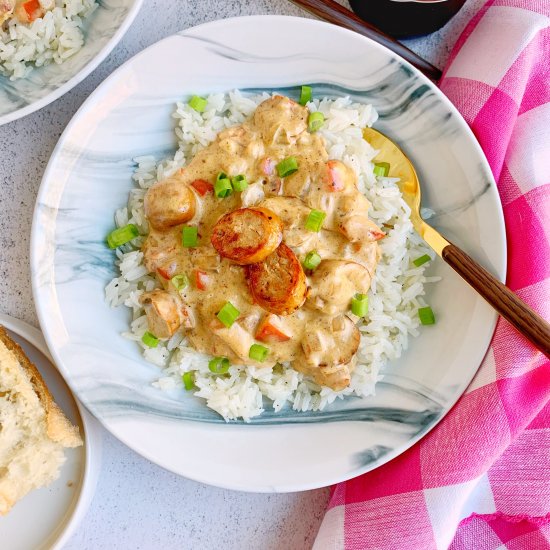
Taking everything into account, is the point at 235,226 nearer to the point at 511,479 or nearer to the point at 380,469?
the point at 380,469

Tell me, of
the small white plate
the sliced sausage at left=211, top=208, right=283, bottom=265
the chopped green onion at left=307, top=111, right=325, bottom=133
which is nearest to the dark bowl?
the chopped green onion at left=307, top=111, right=325, bottom=133

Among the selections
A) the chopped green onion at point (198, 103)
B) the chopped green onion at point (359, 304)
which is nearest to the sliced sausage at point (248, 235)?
the chopped green onion at point (359, 304)

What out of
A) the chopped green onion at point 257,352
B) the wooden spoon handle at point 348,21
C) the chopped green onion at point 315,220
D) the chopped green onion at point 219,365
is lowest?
the chopped green onion at point 219,365

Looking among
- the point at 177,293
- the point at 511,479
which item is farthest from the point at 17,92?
the point at 511,479

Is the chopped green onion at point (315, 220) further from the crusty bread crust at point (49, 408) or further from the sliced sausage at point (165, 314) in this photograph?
the crusty bread crust at point (49, 408)

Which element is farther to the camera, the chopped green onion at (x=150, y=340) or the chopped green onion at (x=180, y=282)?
the chopped green onion at (x=150, y=340)

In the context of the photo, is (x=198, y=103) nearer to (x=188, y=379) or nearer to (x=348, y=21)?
(x=348, y=21)
